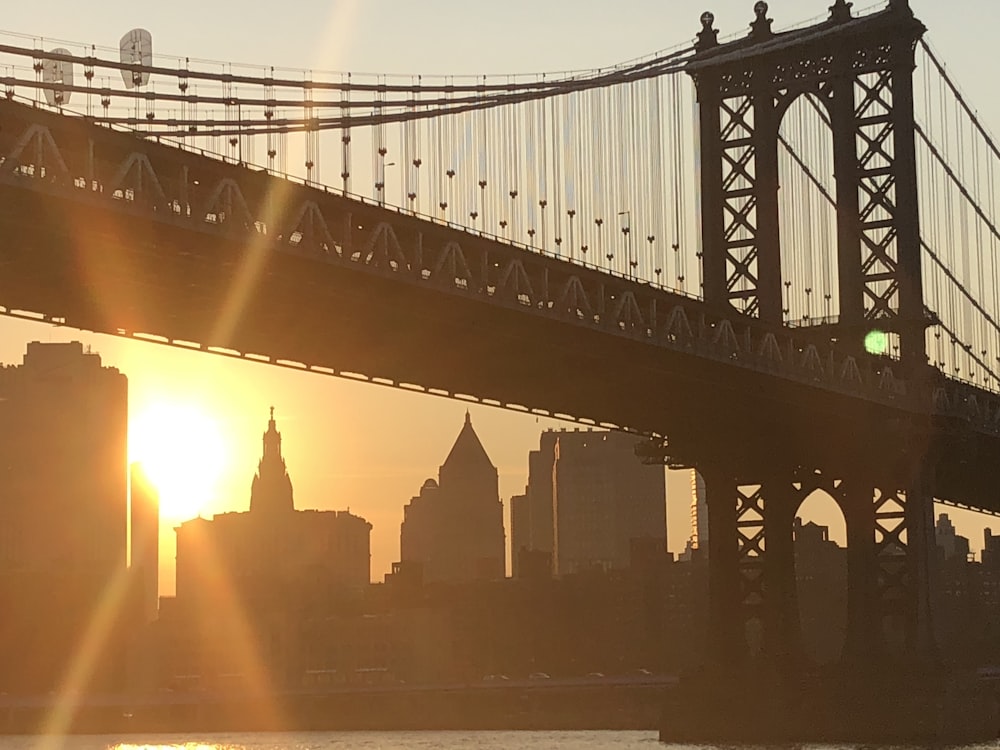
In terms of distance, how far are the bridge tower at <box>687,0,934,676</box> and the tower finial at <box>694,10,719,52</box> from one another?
0.07m

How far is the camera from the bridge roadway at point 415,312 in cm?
4806

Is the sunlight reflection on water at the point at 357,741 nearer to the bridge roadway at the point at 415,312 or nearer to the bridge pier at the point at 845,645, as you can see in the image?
the bridge pier at the point at 845,645

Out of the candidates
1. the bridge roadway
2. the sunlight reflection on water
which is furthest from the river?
the bridge roadway

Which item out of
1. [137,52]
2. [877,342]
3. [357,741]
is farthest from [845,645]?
[357,741]

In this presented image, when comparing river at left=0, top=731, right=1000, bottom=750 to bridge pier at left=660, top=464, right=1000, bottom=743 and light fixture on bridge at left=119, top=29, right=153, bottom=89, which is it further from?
light fixture on bridge at left=119, top=29, right=153, bottom=89

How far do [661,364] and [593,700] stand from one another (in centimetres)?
9389

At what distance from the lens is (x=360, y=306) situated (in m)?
57.2

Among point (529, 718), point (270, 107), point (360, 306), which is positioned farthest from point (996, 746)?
point (529, 718)

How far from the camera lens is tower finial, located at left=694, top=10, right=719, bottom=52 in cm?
7831

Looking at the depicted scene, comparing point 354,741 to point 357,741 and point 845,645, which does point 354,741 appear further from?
point 845,645

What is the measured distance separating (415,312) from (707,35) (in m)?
24.8

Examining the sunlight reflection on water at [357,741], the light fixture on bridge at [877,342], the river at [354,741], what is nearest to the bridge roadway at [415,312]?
the light fixture on bridge at [877,342]

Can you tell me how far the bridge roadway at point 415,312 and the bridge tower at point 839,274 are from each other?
84 cm

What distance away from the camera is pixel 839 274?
76500 mm
